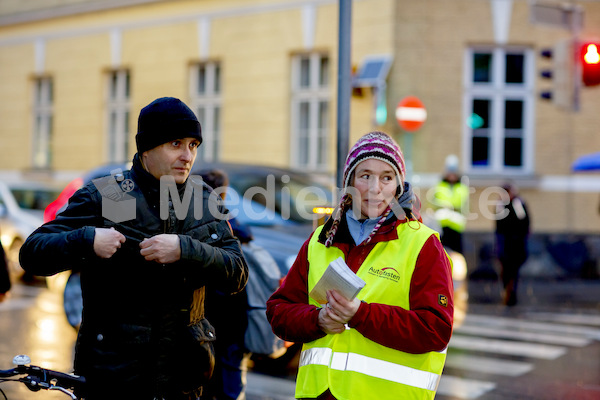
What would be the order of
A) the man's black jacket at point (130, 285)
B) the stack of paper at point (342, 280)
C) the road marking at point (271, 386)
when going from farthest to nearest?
the road marking at point (271, 386)
the man's black jacket at point (130, 285)
the stack of paper at point (342, 280)

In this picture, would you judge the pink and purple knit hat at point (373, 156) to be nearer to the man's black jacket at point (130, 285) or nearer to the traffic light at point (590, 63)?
the man's black jacket at point (130, 285)

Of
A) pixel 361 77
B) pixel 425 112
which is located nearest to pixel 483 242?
pixel 425 112

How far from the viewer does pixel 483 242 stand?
45.3 feet

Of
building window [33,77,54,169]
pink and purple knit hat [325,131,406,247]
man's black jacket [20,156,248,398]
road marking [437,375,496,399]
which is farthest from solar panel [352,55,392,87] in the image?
man's black jacket [20,156,248,398]

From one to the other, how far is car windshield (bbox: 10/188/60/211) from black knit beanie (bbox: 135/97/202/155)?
1128 cm

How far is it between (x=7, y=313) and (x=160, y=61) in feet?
29.3

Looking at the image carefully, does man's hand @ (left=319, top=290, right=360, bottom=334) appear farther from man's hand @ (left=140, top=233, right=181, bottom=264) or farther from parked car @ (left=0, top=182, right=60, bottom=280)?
parked car @ (left=0, top=182, right=60, bottom=280)

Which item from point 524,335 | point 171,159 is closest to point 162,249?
point 171,159

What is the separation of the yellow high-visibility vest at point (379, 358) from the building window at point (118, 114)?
15.7m

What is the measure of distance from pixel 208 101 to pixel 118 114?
2636 mm

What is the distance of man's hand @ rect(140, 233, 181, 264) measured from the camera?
2518 millimetres

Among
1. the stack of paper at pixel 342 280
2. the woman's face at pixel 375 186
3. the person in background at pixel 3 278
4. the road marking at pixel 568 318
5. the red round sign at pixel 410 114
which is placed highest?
the red round sign at pixel 410 114

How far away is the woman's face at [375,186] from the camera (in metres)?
2.71

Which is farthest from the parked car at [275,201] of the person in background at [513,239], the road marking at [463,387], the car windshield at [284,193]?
the person in background at [513,239]
